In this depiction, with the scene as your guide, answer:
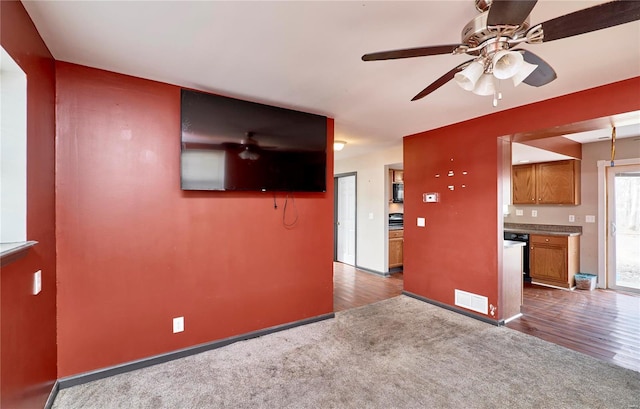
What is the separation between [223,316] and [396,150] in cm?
388

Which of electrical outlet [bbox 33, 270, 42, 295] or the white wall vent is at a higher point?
electrical outlet [bbox 33, 270, 42, 295]

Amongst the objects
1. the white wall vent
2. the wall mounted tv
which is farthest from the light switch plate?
the wall mounted tv

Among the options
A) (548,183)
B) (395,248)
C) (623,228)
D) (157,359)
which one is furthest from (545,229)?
(157,359)

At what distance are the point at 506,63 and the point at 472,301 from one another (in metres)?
2.90

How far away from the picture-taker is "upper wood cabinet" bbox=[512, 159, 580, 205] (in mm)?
4891

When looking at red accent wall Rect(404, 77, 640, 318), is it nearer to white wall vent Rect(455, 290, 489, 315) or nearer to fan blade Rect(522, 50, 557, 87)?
white wall vent Rect(455, 290, 489, 315)

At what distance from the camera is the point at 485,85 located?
1.65m

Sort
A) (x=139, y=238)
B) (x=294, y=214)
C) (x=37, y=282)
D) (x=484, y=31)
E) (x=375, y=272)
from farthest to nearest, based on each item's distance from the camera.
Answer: (x=375, y=272)
(x=294, y=214)
(x=139, y=238)
(x=37, y=282)
(x=484, y=31)

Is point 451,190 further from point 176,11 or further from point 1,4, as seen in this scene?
point 1,4

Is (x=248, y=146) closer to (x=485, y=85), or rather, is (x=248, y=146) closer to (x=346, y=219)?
(x=485, y=85)

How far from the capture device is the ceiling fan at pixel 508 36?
1.10 meters

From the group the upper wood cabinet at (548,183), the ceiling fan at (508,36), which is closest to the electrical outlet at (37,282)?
the ceiling fan at (508,36)

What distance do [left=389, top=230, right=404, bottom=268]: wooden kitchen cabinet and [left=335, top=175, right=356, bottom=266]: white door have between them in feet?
2.86

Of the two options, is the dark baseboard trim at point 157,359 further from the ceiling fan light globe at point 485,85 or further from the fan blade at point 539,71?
the fan blade at point 539,71
